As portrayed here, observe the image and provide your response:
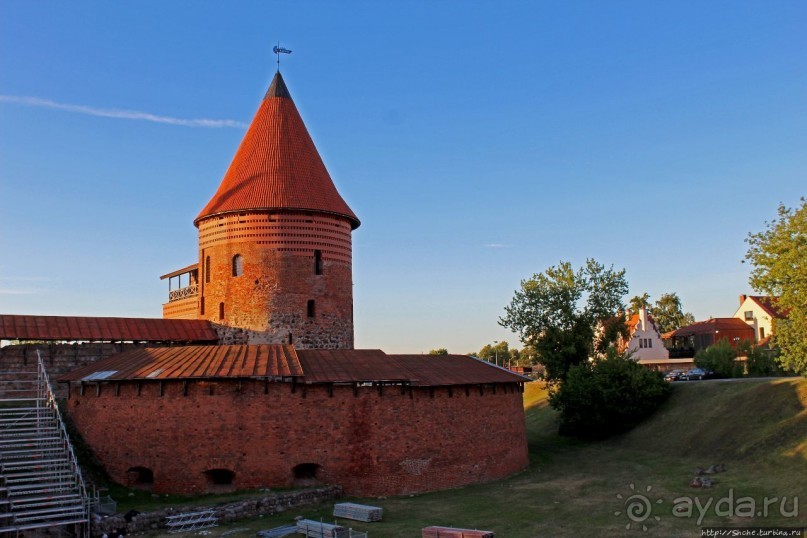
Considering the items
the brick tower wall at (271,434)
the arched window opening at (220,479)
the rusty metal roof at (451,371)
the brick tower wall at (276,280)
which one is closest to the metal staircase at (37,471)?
the brick tower wall at (271,434)

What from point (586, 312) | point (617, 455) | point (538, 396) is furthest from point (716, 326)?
point (617, 455)

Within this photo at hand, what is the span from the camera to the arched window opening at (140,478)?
1814 centimetres

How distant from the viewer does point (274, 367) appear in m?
19.0

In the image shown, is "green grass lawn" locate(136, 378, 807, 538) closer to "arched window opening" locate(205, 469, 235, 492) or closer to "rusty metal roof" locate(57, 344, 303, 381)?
"arched window opening" locate(205, 469, 235, 492)

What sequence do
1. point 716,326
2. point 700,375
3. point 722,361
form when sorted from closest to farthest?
point 722,361
point 700,375
point 716,326

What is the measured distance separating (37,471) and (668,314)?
64.3 m

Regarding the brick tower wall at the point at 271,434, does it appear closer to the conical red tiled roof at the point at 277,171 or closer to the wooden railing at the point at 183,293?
the wooden railing at the point at 183,293

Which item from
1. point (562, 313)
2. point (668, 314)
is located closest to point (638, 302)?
point (668, 314)

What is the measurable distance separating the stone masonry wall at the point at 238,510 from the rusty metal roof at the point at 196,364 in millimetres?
3050

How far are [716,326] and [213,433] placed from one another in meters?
44.0

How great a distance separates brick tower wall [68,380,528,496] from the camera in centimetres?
1814

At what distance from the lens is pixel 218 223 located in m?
25.1

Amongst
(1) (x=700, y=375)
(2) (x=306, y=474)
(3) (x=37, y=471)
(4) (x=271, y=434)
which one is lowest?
(2) (x=306, y=474)

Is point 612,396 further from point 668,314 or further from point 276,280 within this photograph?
point 668,314
